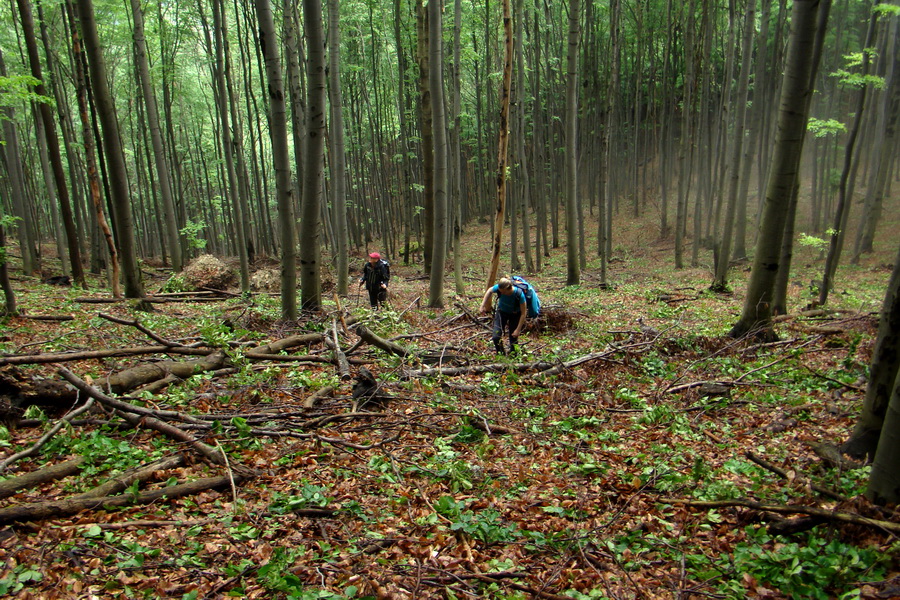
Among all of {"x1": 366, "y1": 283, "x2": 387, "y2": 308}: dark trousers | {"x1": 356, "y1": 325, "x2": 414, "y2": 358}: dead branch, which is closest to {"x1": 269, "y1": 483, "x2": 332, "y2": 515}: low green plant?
{"x1": 356, "y1": 325, "x2": 414, "y2": 358}: dead branch

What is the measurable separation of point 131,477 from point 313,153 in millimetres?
6066

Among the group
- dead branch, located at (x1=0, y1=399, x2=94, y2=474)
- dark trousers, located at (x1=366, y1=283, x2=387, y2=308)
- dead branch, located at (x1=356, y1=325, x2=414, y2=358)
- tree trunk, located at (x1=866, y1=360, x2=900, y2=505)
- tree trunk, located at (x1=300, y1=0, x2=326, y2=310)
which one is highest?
tree trunk, located at (x1=300, y1=0, x2=326, y2=310)

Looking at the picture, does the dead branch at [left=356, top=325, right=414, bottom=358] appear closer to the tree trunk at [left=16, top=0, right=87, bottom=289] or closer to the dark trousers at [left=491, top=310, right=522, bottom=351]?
the dark trousers at [left=491, top=310, right=522, bottom=351]

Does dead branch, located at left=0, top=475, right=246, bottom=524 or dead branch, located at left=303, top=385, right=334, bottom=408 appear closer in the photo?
dead branch, located at left=0, top=475, right=246, bottom=524

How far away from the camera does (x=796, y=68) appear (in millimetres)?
6266

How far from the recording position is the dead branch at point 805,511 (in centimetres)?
271

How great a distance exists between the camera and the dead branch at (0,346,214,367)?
4355mm

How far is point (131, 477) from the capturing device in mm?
3451

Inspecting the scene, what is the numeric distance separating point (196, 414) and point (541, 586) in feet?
11.4

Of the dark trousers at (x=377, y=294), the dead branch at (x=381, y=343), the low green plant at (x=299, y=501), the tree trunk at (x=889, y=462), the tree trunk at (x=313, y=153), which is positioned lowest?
the dark trousers at (x=377, y=294)

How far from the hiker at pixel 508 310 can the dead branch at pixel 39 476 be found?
18.4 feet

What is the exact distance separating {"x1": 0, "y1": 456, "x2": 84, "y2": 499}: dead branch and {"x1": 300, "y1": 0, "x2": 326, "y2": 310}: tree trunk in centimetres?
558

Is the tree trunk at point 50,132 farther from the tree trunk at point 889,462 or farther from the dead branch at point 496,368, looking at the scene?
the tree trunk at point 889,462

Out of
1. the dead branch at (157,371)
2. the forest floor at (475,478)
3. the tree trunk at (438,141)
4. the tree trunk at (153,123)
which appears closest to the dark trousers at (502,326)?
the forest floor at (475,478)
